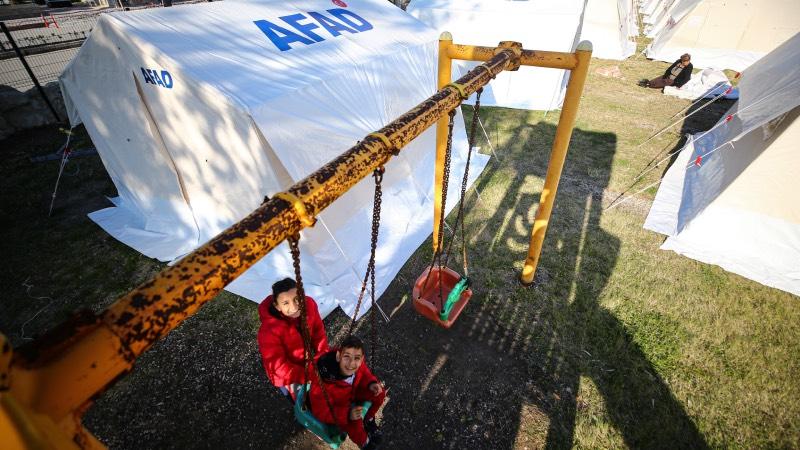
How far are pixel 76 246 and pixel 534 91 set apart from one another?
37.0 feet

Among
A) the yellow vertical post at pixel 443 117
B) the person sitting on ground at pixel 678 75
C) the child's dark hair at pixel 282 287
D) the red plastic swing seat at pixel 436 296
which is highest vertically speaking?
the yellow vertical post at pixel 443 117

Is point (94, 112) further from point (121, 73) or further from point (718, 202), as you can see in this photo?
point (718, 202)

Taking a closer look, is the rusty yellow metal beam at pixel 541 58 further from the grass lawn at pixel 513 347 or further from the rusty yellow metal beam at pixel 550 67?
the grass lawn at pixel 513 347

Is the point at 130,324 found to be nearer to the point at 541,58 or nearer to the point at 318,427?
the point at 318,427

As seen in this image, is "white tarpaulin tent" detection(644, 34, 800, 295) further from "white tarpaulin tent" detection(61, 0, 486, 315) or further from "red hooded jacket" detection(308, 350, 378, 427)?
"red hooded jacket" detection(308, 350, 378, 427)

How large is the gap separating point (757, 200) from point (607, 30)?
13.2 meters

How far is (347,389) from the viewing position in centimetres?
284

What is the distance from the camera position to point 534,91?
10234 mm

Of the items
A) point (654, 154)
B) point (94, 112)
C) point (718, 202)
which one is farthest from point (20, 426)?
point (654, 154)

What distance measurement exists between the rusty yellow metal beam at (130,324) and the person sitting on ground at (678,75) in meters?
14.0

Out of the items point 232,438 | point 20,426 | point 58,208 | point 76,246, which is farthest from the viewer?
point 58,208

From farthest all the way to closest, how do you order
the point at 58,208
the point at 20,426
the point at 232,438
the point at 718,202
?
the point at 58,208, the point at 718,202, the point at 232,438, the point at 20,426

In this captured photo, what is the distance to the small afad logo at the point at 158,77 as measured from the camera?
4004 mm

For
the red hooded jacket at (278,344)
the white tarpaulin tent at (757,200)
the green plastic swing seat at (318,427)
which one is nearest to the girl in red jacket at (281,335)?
the red hooded jacket at (278,344)
